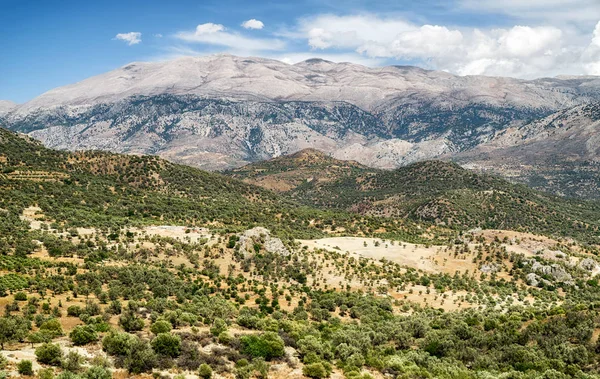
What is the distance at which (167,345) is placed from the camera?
96.0 ft

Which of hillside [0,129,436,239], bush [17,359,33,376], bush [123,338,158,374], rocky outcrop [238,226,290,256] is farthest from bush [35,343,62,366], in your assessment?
hillside [0,129,436,239]

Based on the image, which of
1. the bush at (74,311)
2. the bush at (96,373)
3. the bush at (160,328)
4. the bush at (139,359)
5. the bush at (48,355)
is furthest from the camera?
the bush at (74,311)

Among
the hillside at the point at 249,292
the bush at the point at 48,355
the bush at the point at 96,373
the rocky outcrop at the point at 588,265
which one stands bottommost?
the rocky outcrop at the point at 588,265

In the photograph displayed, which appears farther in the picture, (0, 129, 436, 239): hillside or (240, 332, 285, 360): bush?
(0, 129, 436, 239): hillside

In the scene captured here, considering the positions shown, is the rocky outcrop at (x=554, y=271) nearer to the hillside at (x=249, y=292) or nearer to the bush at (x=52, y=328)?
the hillside at (x=249, y=292)

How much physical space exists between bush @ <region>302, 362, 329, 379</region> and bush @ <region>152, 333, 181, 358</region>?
29.0 feet

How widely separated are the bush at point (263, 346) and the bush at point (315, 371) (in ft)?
9.91

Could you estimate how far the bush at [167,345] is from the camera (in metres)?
29.0

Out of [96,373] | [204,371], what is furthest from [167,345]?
[96,373]

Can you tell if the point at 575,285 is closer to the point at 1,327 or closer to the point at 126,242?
the point at 126,242

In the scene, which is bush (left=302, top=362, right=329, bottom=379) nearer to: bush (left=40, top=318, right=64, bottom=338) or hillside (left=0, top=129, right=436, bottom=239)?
bush (left=40, top=318, right=64, bottom=338)

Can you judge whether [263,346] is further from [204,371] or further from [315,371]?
[204,371]

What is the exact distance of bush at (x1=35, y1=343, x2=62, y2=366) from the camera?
2528 cm

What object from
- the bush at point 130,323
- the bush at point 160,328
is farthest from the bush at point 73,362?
the bush at point 130,323
